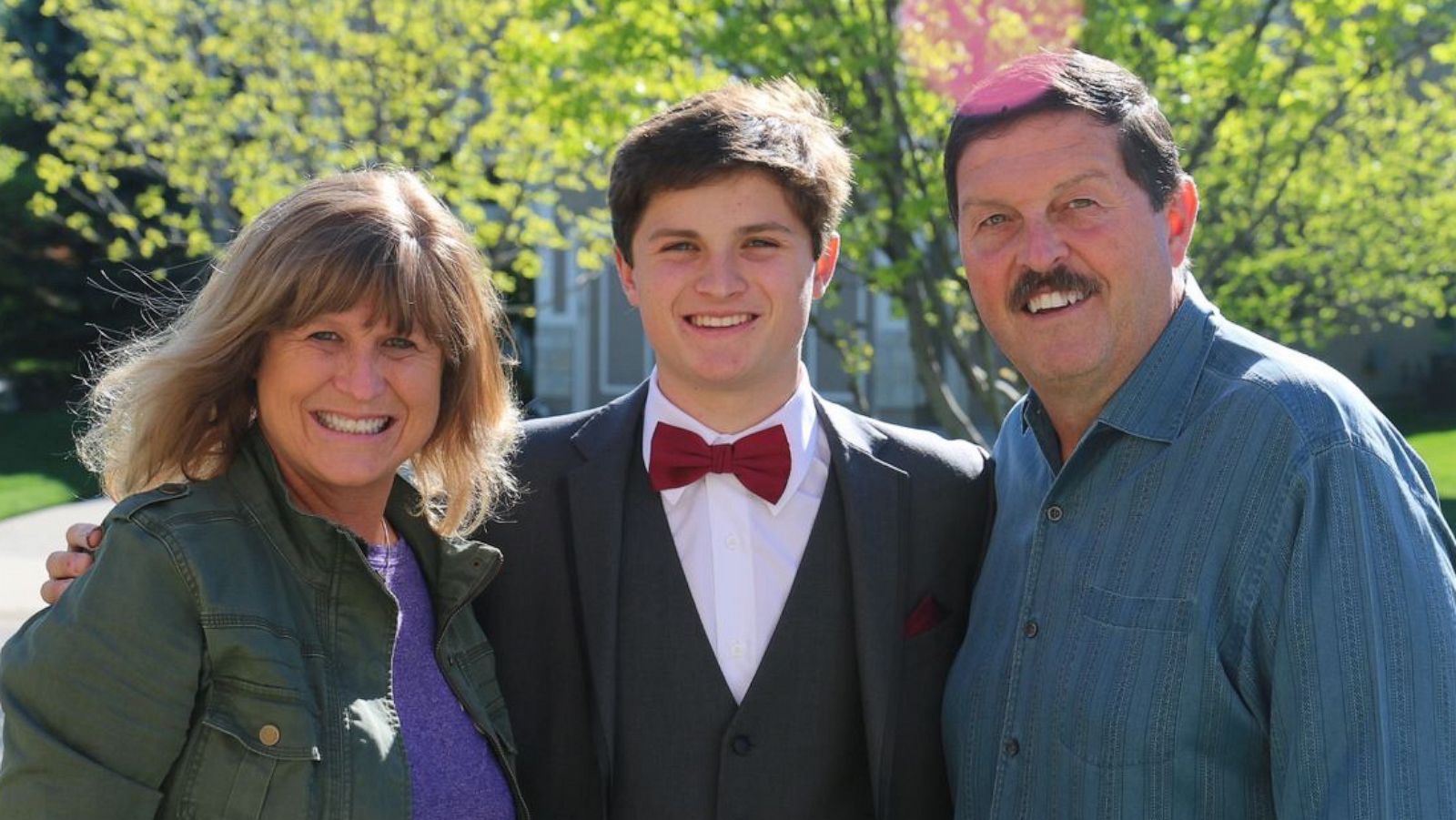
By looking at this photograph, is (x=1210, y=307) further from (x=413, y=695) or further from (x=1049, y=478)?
(x=413, y=695)

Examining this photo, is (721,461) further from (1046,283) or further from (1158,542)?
(1158,542)

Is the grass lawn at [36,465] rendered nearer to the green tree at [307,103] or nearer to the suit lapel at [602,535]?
the green tree at [307,103]

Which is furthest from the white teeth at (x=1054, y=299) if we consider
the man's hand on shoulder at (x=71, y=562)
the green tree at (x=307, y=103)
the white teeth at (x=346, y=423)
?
the green tree at (x=307, y=103)

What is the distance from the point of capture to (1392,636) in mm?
1870

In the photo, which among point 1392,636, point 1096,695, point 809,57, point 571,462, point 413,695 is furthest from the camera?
point 809,57

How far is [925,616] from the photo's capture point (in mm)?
2697

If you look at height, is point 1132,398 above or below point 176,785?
above

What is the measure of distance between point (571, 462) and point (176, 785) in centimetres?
102

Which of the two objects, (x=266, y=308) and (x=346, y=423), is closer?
(x=266, y=308)

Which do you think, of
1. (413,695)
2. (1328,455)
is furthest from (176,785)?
(1328,455)

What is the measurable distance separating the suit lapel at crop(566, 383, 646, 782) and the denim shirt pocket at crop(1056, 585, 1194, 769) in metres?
0.81

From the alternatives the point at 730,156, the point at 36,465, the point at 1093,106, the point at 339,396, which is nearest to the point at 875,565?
the point at 730,156

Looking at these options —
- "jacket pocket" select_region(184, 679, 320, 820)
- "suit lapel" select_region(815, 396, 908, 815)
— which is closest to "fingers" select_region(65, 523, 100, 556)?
"jacket pocket" select_region(184, 679, 320, 820)

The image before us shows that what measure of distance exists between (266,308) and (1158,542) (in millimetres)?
1487
